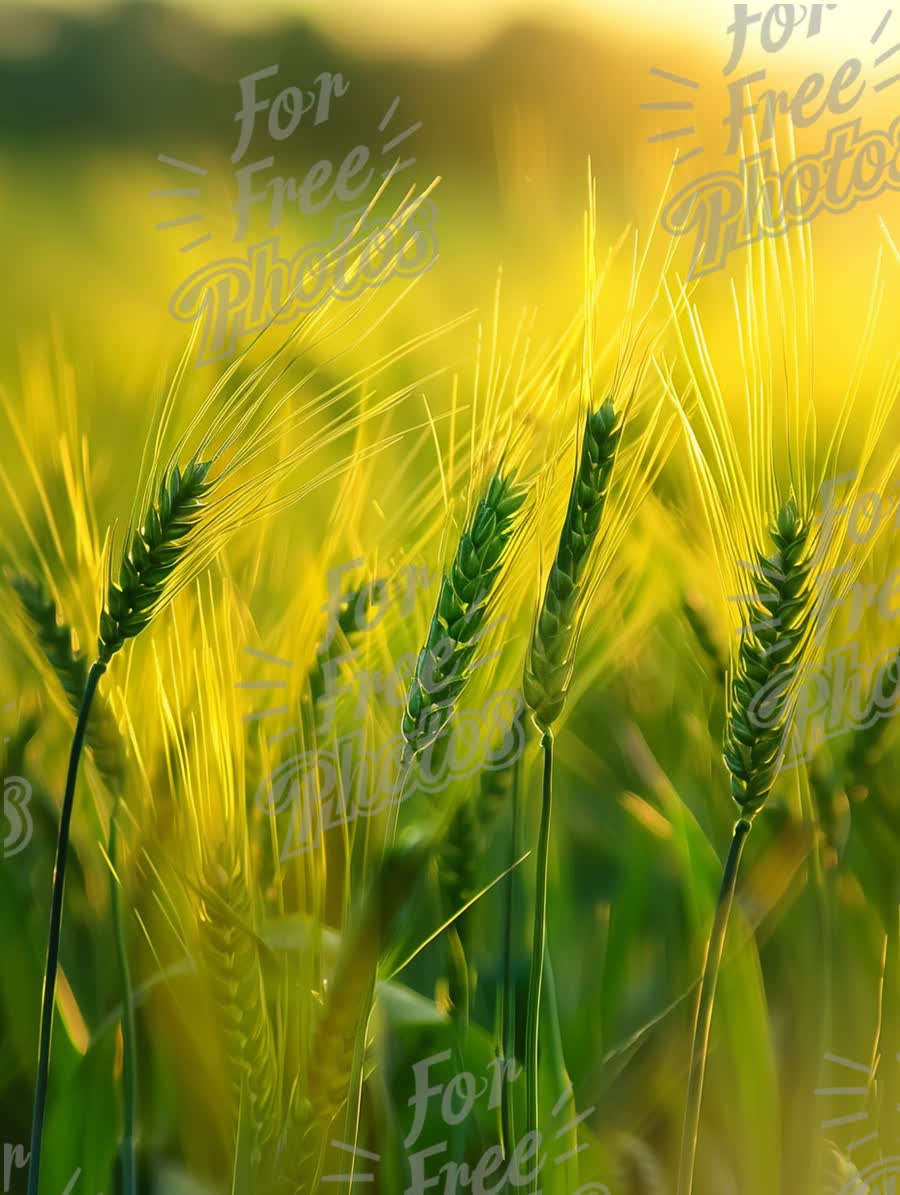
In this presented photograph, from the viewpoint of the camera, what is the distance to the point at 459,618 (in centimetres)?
36

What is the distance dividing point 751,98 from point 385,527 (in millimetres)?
250

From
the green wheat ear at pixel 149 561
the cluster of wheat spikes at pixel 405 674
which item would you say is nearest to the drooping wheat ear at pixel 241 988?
the cluster of wheat spikes at pixel 405 674

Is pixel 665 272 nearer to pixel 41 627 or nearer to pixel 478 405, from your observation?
pixel 478 405

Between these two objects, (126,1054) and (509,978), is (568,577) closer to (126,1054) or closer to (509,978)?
(509,978)

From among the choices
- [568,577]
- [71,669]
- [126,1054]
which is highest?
[568,577]

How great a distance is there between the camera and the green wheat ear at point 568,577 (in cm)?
36

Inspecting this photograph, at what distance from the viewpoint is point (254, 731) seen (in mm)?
381

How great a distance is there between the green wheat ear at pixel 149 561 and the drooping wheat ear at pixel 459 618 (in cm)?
11

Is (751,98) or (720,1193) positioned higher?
(751,98)

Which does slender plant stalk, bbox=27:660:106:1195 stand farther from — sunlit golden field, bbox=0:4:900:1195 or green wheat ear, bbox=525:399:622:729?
green wheat ear, bbox=525:399:622:729

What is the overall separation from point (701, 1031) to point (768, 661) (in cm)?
18

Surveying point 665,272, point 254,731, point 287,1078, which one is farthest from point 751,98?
point 287,1078

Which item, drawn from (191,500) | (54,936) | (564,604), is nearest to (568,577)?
(564,604)

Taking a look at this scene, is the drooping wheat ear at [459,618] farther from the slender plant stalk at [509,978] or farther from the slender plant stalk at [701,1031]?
the slender plant stalk at [701,1031]
